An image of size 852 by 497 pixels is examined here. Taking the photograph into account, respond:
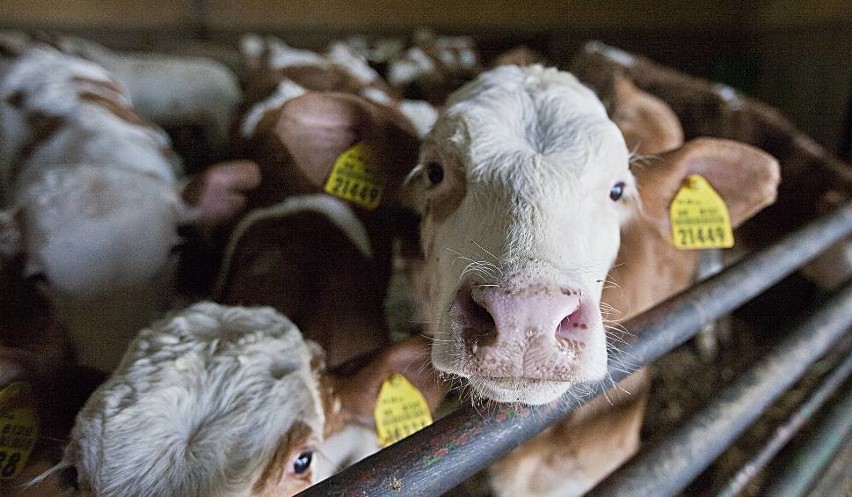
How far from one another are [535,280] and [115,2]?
5833 millimetres

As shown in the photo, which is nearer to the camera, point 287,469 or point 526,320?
point 526,320

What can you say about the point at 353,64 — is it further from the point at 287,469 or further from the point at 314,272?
the point at 287,469

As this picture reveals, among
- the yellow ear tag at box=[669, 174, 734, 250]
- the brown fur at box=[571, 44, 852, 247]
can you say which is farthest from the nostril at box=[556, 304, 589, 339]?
Result: the brown fur at box=[571, 44, 852, 247]

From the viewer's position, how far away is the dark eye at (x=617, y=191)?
1.59 metres

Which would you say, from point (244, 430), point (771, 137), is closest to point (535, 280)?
point (244, 430)

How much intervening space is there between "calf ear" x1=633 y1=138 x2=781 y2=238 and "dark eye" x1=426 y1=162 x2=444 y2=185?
0.58 metres

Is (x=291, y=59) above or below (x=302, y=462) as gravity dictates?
below

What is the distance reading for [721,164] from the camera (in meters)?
1.89

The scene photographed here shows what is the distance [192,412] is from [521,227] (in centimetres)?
71

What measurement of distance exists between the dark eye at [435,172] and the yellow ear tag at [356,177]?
383 mm

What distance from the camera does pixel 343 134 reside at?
2.02 meters

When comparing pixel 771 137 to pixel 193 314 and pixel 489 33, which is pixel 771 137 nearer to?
pixel 193 314

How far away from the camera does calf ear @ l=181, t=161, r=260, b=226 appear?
2.36m

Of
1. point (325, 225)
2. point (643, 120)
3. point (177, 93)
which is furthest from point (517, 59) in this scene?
point (177, 93)
